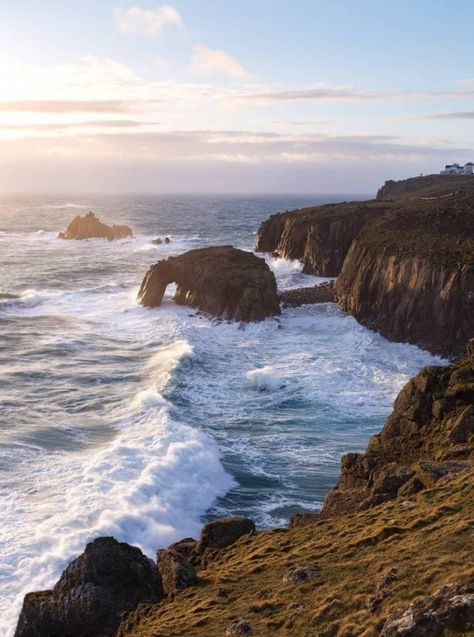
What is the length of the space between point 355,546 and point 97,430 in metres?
21.0

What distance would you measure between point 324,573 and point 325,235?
71474mm

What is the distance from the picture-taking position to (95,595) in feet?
56.6

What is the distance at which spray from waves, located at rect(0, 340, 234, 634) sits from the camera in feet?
75.2

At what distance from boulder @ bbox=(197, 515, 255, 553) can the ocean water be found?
4.79 meters

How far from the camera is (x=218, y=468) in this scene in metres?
31.6

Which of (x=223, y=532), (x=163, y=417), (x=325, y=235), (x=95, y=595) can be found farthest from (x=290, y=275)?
(x=95, y=595)

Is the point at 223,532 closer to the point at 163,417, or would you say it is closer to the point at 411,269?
the point at 163,417

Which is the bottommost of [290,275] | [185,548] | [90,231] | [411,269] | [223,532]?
[185,548]

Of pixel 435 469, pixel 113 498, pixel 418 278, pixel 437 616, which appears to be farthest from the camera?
pixel 418 278

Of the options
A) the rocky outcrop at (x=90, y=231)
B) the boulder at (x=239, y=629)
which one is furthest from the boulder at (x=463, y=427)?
the rocky outcrop at (x=90, y=231)

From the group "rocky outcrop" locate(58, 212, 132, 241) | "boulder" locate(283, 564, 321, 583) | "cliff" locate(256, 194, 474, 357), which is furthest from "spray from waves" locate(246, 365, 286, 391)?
"rocky outcrop" locate(58, 212, 132, 241)

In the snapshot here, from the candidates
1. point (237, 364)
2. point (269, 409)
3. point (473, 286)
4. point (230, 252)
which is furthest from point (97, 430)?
point (230, 252)

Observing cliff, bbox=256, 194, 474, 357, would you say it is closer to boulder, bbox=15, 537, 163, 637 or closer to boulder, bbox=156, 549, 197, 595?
boulder, bbox=156, 549, 197, 595

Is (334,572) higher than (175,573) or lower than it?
higher
